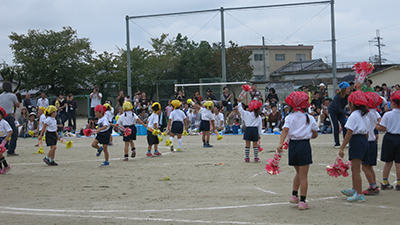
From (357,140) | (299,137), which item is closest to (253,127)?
(357,140)

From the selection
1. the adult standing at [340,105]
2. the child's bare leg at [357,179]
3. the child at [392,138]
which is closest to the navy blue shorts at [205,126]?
the adult standing at [340,105]

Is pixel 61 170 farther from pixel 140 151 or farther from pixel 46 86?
pixel 46 86

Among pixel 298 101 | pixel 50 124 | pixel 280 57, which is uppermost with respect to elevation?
pixel 280 57

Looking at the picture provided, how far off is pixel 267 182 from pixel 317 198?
162 cm

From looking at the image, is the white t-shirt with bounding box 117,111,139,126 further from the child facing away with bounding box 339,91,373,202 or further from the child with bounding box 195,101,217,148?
the child facing away with bounding box 339,91,373,202

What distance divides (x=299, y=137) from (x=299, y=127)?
16 centimetres

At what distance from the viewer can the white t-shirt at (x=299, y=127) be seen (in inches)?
253

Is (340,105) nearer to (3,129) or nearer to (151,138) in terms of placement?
(151,138)

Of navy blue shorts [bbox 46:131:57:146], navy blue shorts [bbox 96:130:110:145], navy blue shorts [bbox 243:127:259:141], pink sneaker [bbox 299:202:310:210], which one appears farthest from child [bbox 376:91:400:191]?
navy blue shorts [bbox 46:131:57:146]

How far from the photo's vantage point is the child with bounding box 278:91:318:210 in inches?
249

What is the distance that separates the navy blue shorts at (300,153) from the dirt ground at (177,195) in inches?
27.0

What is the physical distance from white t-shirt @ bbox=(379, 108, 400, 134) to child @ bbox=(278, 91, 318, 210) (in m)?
1.67

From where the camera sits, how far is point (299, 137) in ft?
21.1

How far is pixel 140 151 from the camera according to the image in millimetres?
14852
